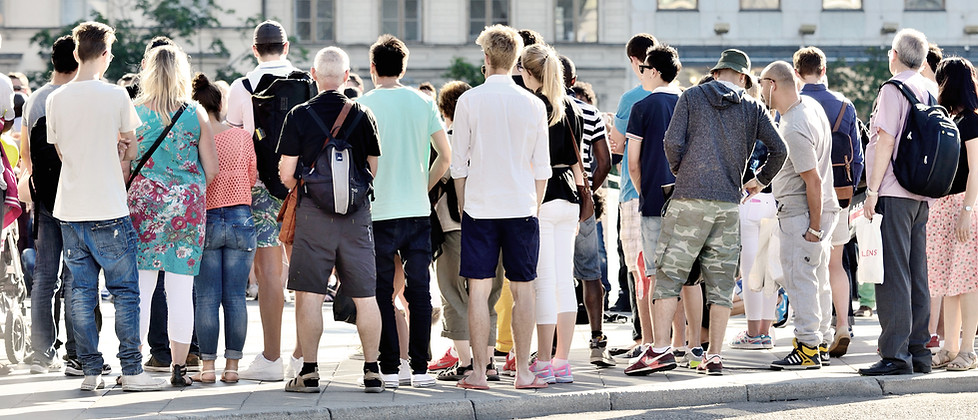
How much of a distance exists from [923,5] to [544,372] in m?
38.4

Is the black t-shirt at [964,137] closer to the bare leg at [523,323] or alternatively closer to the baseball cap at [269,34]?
the bare leg at [523,323]

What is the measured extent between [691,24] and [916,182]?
115 feet

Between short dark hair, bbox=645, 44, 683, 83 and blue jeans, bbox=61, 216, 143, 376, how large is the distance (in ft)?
11.3

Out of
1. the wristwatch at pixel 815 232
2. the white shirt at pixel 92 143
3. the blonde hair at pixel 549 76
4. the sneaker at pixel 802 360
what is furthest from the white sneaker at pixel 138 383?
the wristwatch at pixel 815 232

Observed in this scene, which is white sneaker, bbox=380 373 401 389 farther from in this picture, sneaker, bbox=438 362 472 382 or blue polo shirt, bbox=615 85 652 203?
blue polo shirt, bbox=615 85 652 203

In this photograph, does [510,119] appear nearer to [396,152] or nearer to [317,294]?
[396,152]

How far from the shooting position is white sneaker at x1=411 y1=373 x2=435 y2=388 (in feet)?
27.8

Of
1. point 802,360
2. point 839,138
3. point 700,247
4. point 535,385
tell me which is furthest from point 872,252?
point 535,385

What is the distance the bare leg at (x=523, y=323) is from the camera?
823cm

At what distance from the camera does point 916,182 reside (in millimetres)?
8883

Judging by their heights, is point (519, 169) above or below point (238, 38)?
below

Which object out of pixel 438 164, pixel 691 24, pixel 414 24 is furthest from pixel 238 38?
pixel 438 164

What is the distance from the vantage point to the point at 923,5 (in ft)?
144

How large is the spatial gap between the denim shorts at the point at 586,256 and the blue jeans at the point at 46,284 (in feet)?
11.0
